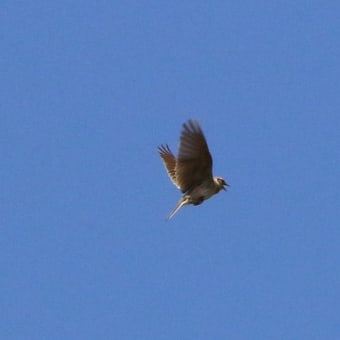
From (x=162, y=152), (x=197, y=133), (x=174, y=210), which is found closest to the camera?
(x=197, y=133)

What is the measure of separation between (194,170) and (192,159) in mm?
636

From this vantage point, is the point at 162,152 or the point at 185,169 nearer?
the point at 185,169

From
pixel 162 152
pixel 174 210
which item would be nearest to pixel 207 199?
pixel 174 210

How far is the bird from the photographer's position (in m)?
28.0

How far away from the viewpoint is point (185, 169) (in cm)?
2952

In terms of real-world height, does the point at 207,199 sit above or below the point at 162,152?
below

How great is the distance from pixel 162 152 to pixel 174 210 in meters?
3.57

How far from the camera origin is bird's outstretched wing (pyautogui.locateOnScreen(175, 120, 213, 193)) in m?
27.9

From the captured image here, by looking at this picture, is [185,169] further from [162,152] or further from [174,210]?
[162,152]

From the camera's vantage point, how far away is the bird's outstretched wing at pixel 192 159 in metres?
27.9

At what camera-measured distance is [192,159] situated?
28984mm

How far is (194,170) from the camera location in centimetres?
2958

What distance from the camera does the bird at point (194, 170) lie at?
27984mm

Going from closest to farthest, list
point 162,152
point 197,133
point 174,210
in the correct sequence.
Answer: point 197,133
point 174,210
point 162,152
